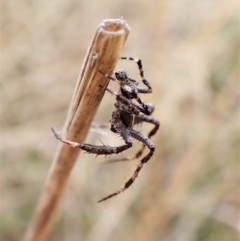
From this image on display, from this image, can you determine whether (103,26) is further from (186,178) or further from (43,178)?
(43,178)

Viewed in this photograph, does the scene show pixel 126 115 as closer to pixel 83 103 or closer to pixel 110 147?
pixel 110 147

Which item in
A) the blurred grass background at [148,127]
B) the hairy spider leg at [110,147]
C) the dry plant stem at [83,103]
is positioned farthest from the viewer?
the blurred grass background at [148,127]

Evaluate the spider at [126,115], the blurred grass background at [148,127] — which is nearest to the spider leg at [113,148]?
the spider at [126,115]

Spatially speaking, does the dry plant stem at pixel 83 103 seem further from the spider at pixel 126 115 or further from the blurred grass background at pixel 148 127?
the blurred grass background at pixel 148 127

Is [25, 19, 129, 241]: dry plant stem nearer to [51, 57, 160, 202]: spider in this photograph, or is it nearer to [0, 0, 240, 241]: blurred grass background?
[51, 57, 160, 202]: spider

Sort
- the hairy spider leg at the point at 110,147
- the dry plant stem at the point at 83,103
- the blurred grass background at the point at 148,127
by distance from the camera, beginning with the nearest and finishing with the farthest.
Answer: the dry plant stem at the point at 83,103 → the hairy spider leg at the point at 110,147 → the blurred grass background at the point at 148,127

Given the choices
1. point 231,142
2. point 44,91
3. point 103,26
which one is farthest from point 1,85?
point 103,26
